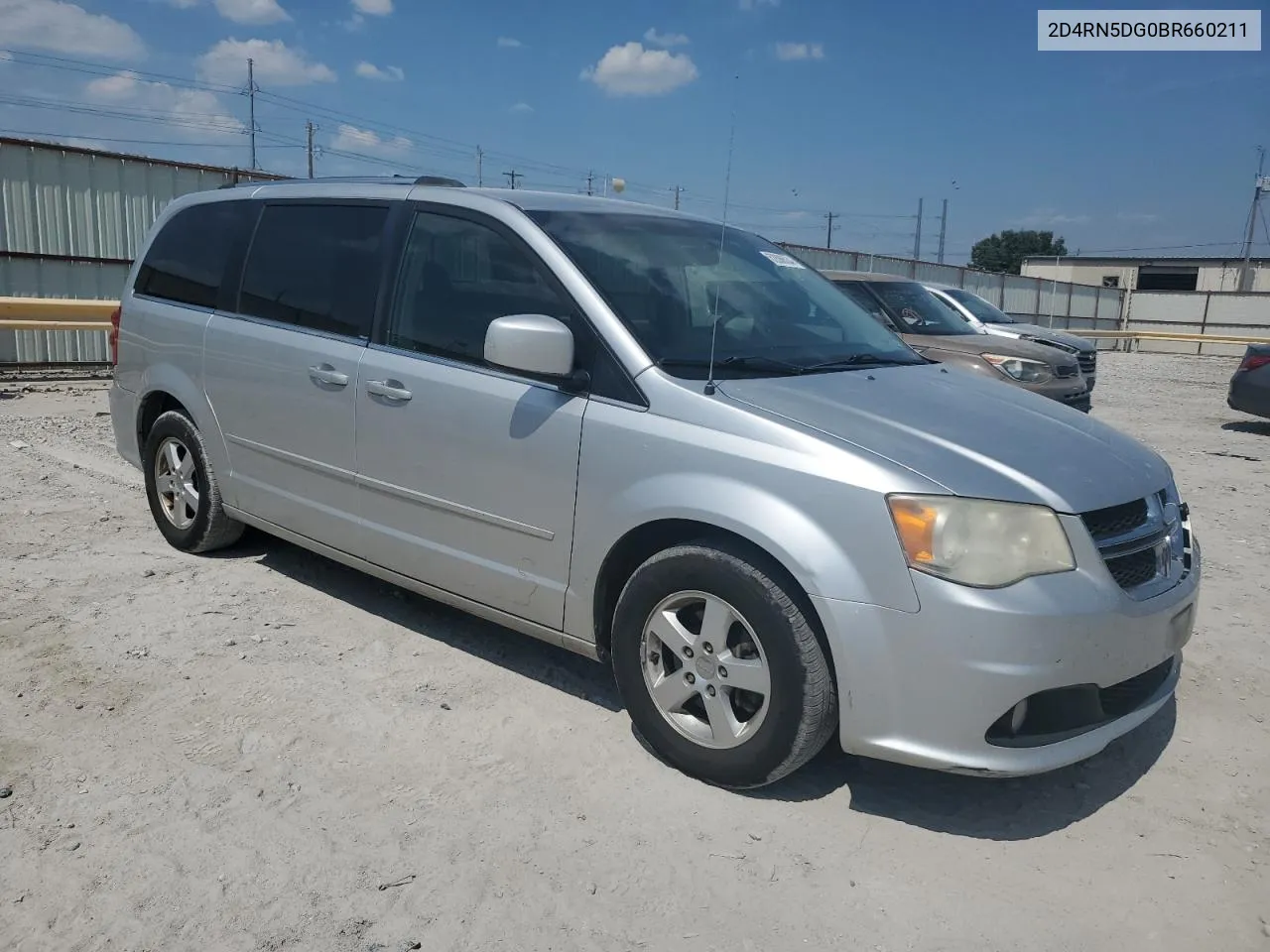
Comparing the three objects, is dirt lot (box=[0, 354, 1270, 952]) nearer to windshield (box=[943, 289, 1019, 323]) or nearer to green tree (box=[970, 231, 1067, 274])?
windshield (box=[943, 289, 1019, 323])

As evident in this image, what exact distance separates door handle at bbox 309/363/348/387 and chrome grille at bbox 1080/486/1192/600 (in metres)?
2.81

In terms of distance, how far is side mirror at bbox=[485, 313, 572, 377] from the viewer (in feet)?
10.9

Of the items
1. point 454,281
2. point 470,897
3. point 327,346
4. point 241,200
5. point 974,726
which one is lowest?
point 470,897

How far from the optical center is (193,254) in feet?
17.0

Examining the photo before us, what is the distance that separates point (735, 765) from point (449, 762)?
3.10 ft

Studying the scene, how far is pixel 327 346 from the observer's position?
4266mm

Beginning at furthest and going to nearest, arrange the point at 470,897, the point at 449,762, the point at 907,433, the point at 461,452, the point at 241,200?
1. the point at 241,200
2. the point at 461,452
3. the point at 449,762
4. the point at 907,433
5. the point at 470,897

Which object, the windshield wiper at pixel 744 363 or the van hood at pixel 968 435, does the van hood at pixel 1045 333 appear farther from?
the windshield wiper at pixel 744 363

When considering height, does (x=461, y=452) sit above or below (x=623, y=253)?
below

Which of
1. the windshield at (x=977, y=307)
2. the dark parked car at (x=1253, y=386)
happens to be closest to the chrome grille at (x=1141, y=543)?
the dark parked car at (x=1253, y=386)

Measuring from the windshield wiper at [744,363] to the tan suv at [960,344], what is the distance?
6468 millimetres

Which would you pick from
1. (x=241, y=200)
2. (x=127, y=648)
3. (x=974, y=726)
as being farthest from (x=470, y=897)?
(x=241, y=200)

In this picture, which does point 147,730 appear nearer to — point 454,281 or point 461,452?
point 461,452

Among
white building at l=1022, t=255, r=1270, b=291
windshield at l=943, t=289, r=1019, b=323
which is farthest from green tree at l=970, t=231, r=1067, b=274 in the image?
windshield at l=943, t=289, r=1019, b=323
